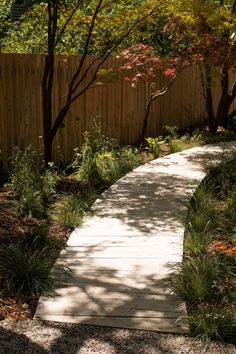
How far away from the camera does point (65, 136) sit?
8.82 meters

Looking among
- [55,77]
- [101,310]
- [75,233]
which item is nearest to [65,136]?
[55,77]

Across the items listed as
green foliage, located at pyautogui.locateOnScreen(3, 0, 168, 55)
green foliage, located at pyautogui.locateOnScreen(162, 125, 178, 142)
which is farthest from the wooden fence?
green foliage, located at pyautogui.locateOnScreen(3, 0, 168, 55)

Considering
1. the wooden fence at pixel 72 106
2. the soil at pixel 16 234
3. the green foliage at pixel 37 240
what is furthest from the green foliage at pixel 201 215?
the wooden fence at pixel 72 106

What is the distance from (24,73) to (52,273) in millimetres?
4442

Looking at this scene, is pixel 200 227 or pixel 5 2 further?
pixel 5 2

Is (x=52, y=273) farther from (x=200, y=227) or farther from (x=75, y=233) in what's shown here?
(x=200, y=227)

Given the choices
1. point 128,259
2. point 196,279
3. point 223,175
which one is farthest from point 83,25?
point 196,279

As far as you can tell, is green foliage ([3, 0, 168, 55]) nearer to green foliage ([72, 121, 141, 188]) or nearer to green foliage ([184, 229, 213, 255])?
green foliage ([72, 121, 141, 188])

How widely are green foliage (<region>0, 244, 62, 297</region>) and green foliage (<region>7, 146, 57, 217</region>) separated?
155cm

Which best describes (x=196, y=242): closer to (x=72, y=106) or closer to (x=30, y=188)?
(x=30, y=188)

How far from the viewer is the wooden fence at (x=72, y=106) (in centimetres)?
760

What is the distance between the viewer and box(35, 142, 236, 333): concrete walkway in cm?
356

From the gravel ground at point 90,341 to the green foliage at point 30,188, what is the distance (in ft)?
7.99

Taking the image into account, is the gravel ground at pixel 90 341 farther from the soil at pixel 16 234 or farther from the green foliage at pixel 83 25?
the green foliage at pixel 83 25
